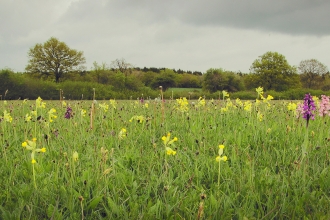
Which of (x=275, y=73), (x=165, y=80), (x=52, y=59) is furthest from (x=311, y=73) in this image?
(x=52, y=59)

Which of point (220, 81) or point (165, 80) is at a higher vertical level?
→ point (165, 80)

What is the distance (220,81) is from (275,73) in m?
10.4

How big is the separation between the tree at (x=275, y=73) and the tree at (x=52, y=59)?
3406 centimetres

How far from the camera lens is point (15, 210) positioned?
2.06 meters

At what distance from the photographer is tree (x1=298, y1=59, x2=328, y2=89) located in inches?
2217

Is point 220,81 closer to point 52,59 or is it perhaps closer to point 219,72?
point 219,72

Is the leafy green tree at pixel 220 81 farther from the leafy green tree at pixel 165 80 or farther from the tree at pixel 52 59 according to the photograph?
the tree at pixel 52 59

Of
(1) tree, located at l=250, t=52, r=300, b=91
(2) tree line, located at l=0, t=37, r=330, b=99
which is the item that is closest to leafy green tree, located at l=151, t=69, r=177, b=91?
(2) tree line, located at l=0, t=37, r=330, b=99

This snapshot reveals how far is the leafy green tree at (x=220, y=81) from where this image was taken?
176 feet

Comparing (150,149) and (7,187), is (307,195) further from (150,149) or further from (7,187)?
(7,187)

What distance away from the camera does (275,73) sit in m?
53.8

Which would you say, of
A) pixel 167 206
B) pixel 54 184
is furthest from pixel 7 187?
pixel 167 206

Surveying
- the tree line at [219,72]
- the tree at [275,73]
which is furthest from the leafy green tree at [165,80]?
the tree at [275,73]

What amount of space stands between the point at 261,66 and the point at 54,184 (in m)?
56.6
